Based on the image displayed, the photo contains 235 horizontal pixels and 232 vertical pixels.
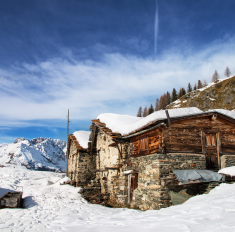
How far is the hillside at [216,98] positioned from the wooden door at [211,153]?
130 feet

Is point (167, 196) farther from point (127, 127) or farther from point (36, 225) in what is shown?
point (36, 225)

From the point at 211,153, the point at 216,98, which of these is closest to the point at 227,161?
the point at 211,153

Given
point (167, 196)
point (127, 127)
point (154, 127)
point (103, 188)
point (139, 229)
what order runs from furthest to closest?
point (103, 188) < point (127, 127) < point (154, 127) < point (167, 196) < point (139, 229)

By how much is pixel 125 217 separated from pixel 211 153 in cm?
660

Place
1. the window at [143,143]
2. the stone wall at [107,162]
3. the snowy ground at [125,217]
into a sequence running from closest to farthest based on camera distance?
1. the snowy ground at [125,217]
2. the window at [143,143]
3. the stone wall at [107,162]

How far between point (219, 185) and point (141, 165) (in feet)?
13.8

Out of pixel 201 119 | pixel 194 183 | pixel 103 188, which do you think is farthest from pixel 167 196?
pixel 103 188

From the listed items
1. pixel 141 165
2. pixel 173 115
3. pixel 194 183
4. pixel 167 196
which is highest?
pixel 173 115

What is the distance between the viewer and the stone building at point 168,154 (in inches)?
360

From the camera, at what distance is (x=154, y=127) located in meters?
9.74

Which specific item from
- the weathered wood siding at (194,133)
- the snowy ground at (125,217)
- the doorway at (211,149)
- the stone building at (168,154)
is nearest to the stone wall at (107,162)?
the stone building at (168,154)

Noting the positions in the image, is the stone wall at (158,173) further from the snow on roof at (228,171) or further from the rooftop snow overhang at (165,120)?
the rooftop snow overhang at (165,120)

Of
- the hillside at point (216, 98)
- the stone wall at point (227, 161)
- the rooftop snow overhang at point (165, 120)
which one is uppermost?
the hillside at point (216, 98)

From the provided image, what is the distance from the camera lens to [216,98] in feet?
179
